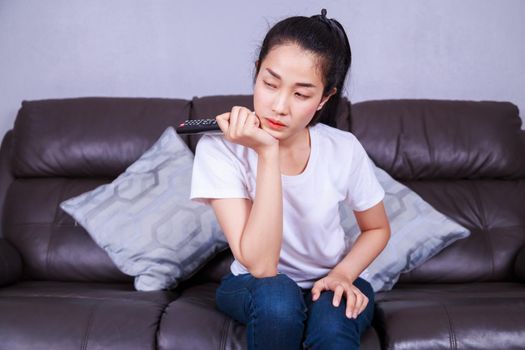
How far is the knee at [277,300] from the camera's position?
111 cm

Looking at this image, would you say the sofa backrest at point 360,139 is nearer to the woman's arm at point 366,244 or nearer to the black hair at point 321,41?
the woman's arm at point 366,244

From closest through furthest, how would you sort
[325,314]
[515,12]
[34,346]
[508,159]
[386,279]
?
[325,314] < [34,346] < [386,279] < [508,159] < [515,12]

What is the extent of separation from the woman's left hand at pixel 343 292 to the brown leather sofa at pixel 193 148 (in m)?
0.31

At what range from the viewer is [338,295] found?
1175 mm

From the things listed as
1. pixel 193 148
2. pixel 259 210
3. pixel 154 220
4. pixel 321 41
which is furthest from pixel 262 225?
pixel 193 148

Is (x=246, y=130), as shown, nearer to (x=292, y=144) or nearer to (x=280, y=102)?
(x=280, y=102)

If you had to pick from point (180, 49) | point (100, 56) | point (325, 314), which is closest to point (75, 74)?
point (100, 56)

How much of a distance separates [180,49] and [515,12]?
1.37 meters

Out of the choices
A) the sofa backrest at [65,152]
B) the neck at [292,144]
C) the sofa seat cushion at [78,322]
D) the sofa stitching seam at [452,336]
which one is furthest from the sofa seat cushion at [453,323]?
the sofa backrest at [65,152]

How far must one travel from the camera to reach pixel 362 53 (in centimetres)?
228

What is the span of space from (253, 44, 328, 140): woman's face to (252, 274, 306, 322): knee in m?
0.31

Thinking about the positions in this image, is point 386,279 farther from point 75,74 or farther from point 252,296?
point 75,74

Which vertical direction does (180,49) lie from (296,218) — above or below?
above

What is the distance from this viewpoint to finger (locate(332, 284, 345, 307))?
1.16m
